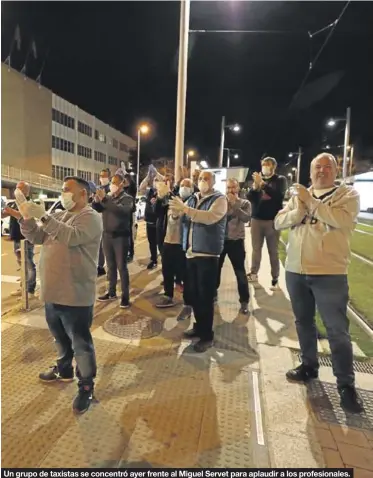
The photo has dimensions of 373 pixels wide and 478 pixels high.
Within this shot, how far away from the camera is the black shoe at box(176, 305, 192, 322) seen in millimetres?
4945

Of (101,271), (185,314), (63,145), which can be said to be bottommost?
(185,314)

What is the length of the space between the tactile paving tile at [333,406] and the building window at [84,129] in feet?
174

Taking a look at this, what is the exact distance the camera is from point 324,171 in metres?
3.15

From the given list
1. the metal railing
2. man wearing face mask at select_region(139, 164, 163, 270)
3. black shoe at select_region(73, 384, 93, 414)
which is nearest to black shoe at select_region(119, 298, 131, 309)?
black shoe at select_region(73, 384, 93, 414)

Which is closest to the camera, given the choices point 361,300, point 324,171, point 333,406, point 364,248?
point 333,406

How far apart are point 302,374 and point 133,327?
84.4 inches

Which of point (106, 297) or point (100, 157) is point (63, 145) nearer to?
point (100, 157)

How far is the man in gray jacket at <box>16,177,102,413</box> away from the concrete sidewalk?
0.32 metres

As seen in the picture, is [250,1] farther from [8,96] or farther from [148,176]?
[8,96]

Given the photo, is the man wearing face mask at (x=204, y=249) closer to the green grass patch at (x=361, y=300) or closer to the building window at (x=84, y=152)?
the green grass patch at (x=361, y=300)

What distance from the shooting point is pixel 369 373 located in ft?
11.7

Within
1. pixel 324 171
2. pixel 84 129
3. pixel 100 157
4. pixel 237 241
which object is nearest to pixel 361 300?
pixel 237 241

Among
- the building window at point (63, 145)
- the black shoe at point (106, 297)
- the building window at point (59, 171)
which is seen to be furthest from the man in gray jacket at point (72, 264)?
the building window at point (63, 145)

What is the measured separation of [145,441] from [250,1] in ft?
32.9
